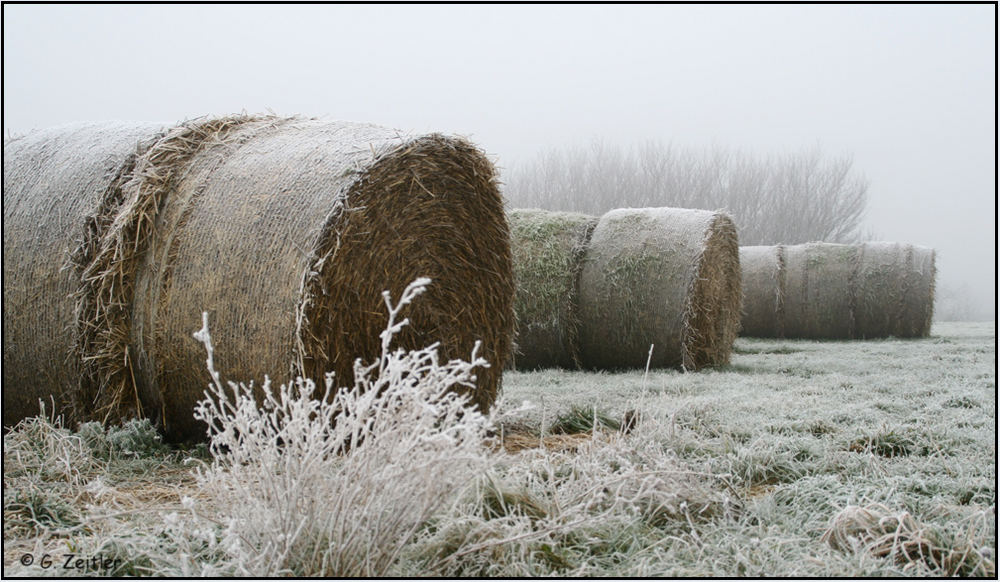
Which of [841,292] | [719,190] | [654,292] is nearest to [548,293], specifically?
[654,292]

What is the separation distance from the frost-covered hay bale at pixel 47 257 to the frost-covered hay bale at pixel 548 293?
13.7 feet

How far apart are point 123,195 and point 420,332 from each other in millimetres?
1516

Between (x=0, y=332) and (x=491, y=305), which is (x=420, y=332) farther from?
(x=0, y=332)

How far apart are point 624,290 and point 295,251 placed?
178 inches

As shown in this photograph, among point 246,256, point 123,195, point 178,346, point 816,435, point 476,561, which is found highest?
point 123,195

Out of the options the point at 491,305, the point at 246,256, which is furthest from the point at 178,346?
the point at 491,305

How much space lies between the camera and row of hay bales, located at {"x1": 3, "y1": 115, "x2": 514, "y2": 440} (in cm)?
343

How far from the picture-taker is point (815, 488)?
2.85 m

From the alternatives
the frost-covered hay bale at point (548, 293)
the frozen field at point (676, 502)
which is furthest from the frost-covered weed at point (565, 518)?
the frost-covered hay bale at point (548, 293)

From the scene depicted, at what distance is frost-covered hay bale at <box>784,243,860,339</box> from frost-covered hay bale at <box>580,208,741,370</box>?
4.14m

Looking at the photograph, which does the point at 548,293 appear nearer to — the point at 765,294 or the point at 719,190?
the point at 765,294

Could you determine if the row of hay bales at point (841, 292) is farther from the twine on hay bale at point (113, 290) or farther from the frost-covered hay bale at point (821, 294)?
the twine on hay bale at point (113, 290)

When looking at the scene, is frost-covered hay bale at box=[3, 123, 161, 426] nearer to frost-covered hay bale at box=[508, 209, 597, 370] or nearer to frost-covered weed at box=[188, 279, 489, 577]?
frost-covered weed at box=[188, 279, 489, 577]

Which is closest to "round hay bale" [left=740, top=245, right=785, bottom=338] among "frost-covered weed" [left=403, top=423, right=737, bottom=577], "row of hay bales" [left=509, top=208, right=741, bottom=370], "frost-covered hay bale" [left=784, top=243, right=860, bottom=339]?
"frost-covered hay bale" [left=784, top=243, right=860, bottom=339]
